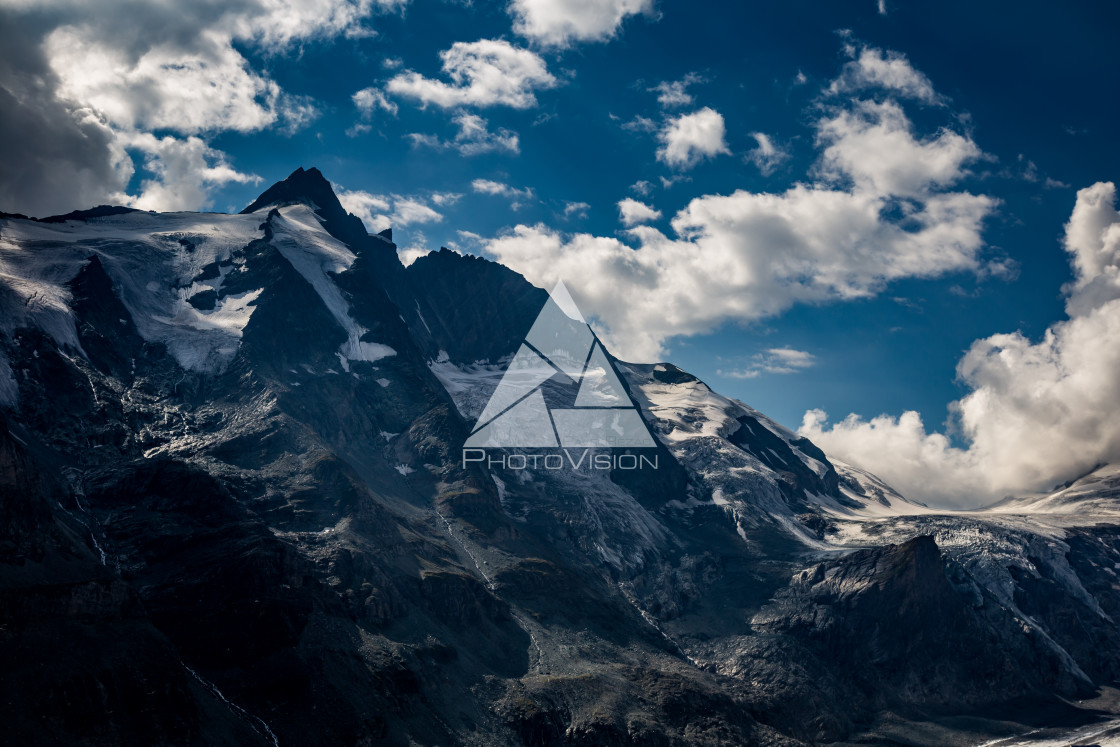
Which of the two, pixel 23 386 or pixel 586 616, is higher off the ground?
pixel 23 386

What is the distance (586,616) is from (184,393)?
117584 mm

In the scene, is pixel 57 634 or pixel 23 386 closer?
pixel 57 634

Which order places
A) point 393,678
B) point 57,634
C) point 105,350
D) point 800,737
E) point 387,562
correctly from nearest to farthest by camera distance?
point 57,634, point 393,678, point 387,562, point 800,737, point 105,350

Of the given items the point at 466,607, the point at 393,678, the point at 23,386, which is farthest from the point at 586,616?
the point at 23,386

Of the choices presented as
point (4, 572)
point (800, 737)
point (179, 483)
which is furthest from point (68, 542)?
point (800, 737)

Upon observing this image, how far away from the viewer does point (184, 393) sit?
198750 mm

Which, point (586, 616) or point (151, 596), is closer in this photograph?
point (151, 596)

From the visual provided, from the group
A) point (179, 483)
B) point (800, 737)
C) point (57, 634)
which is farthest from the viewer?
point (800, 737)

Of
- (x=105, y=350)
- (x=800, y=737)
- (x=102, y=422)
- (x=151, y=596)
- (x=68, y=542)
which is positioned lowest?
(x=800, y=737)

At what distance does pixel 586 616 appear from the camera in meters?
186

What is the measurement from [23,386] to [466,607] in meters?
101

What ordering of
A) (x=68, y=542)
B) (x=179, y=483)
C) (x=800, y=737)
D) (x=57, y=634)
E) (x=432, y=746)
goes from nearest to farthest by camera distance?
(x=57, y=634)
(x=68, y=542)
(x=432, y=746)
(x=179, y=483)
(x=800, y=737)

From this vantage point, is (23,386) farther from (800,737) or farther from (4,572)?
(800,737)

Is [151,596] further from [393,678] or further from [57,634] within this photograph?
[393,678]
